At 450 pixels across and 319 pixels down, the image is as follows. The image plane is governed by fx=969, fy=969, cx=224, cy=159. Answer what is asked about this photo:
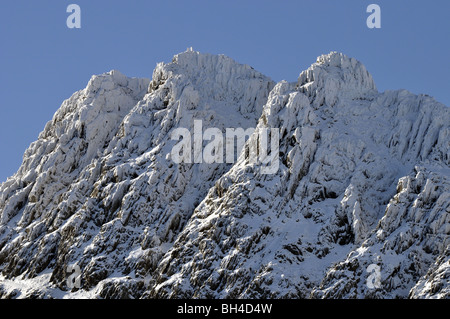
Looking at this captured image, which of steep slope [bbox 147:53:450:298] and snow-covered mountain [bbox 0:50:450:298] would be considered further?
snow-covered mountain [bbox 0:50:450:298]

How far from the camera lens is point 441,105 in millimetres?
189625

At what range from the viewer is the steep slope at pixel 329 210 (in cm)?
16375

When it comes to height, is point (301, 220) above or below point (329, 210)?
below

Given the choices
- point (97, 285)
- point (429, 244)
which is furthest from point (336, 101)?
point (97, 285)

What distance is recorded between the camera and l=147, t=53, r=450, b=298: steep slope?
164 meters

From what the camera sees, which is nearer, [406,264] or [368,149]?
[406,264]

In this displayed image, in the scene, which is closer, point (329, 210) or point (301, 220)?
point (329, 210)

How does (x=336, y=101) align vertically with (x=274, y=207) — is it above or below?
above

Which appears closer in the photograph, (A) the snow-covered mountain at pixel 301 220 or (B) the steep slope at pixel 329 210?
(B) the steep slope at pixel 329 210

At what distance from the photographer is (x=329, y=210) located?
177875 millimetres

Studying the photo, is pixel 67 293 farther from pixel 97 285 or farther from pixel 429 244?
pixel 429 244
